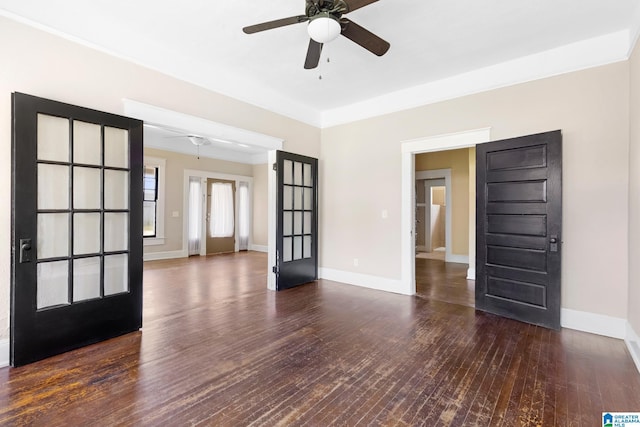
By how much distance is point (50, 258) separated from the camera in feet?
8.60

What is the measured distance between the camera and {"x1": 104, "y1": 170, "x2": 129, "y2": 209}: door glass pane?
9.74 ft

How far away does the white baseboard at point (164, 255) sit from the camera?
773 cm

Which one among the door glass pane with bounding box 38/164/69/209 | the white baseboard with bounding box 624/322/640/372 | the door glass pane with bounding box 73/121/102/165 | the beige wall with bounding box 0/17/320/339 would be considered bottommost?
the white baseboard with bounding box 624/322/640/372

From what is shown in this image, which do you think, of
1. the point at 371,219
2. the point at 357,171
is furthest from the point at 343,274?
the point at 357,171

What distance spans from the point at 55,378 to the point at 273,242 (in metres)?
3.00

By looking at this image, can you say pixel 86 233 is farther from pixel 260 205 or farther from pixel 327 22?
pixel 260 205

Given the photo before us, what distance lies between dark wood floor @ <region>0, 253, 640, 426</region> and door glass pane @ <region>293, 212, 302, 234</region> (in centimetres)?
169

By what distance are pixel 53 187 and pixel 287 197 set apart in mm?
2968

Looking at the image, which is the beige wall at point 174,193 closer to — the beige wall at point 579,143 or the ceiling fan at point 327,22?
the beige wall at point 579,143

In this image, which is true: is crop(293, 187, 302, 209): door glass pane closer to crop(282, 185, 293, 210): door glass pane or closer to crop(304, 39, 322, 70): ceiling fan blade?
crop(282, 185, 293, 210): door glass pane

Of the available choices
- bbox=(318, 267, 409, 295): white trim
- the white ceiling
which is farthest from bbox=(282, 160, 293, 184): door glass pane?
bbox=(318, 267, 409, 295): white trim

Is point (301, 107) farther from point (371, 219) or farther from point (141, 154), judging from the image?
point (141, 154)

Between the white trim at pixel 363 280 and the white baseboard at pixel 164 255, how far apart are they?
4.65 metres

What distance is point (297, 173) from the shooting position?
17.2 ft
